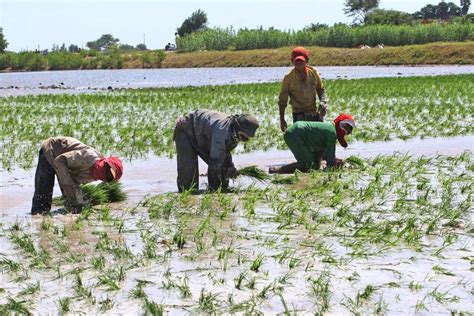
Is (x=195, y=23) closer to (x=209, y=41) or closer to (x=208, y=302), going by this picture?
(x=209, y=41)

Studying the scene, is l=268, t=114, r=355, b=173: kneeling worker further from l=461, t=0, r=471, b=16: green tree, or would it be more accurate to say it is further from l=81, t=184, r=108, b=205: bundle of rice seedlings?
l=461, t=0, r=471, b=16: green tree

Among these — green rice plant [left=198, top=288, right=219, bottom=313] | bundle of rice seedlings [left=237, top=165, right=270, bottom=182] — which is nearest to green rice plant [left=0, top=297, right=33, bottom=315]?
green rice plant [left=198, top=288, right=219, bottom=313]

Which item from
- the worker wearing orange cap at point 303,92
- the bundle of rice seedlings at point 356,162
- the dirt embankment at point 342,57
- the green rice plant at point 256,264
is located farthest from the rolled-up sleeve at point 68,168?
the dirt embankment at point 342,57

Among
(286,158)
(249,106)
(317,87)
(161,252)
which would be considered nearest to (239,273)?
(161,252)

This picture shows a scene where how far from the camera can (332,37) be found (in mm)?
58875

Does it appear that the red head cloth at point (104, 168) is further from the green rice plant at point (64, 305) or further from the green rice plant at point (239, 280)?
the green rice plant at point (64, 305)

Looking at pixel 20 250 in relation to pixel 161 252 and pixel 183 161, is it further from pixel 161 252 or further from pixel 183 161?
pixel 183 161

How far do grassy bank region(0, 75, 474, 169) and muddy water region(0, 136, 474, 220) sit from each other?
47 cm

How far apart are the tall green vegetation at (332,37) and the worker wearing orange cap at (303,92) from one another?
46.9 metres

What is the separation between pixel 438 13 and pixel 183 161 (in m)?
123

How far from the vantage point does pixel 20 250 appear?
17.7 feet

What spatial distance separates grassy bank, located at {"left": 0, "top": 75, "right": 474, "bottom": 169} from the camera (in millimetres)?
11359

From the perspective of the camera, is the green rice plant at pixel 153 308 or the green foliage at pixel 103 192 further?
the green foliage at pixel 103 192

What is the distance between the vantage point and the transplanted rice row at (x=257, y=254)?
13.9ft
